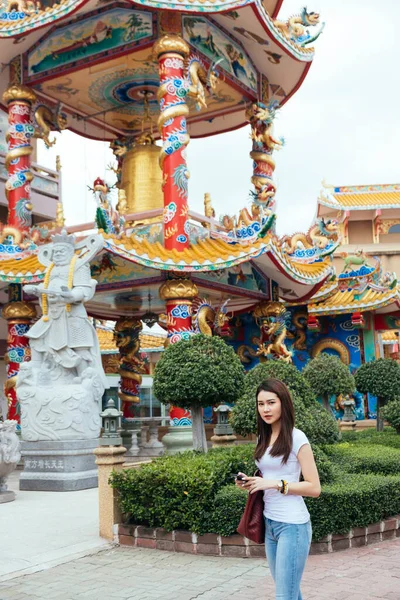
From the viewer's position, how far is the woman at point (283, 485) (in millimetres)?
3699

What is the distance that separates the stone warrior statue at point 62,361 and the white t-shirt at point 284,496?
761cm

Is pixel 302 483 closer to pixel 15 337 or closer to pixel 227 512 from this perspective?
pixel 227 512

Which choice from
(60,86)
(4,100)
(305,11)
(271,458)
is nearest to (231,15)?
(305,11)

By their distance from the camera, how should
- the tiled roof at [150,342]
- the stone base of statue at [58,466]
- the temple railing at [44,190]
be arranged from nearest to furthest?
the stone base of statue at [58,466] < the temple railing at [44,190] < the tiled roof at [150,342]

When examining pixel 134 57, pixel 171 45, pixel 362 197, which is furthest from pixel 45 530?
pixel 362 197

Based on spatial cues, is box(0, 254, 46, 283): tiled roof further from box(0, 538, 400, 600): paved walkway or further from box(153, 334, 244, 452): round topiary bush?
box(0, 538, 400, 600): paved walkway

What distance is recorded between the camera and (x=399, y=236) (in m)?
40.4

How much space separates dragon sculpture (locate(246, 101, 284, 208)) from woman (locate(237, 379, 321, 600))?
13.1 m


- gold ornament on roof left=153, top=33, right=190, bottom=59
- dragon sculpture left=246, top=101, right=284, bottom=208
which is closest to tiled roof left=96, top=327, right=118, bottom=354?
dragon sculpture left=246, top=101, right=284, bottom=208

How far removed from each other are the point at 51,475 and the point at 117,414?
3524 mm

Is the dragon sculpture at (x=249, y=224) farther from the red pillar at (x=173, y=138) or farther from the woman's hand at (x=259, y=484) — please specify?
the woman's hand at (x=259, y=484)

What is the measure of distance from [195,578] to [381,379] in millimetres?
10303

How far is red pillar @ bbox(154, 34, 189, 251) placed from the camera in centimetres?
1370

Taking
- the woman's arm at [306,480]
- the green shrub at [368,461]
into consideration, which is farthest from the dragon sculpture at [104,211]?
the woman's arm at [306,480]
